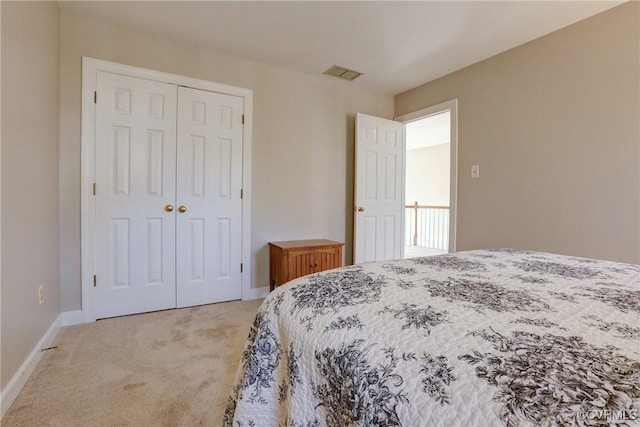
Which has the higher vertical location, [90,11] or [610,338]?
[90,11]

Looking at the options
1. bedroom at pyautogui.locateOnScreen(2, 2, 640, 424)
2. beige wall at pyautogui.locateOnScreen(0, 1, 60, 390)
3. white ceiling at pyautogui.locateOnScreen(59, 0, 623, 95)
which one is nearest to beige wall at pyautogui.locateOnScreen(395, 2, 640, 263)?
bedroom at pyautogui.locateOnScreen(2, 2, 640, 424)

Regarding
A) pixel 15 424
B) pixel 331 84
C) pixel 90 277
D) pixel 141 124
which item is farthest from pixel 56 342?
pixel 331 84

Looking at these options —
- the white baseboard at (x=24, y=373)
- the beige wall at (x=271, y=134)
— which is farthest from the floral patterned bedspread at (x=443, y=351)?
the beige wall at (x=271, y=134)

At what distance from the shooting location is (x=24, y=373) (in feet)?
5.10

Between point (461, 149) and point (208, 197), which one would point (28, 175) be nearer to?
point (208, 197)

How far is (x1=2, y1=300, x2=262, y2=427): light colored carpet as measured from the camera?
4.45ft

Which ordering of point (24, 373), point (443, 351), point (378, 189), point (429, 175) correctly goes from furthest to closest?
point (429, 175), point (378, 189), point (24, 373), point (443, 351)

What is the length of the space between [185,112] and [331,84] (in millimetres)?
1601

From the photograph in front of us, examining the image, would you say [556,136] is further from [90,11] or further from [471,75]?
[90,11]

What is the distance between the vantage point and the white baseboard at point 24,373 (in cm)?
136

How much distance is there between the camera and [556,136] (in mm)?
2412

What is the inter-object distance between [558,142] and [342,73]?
204 centimetres

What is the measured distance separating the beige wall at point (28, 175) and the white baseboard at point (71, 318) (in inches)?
4.7

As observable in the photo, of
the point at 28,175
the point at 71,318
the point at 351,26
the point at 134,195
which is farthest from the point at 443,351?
the point at 71,318
